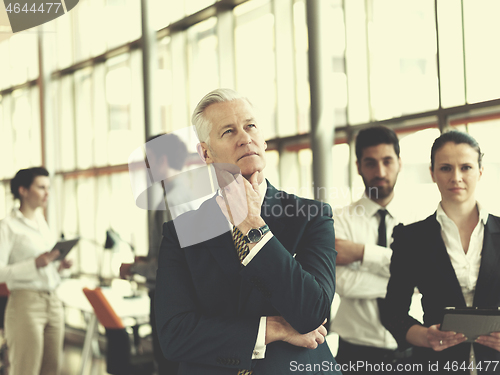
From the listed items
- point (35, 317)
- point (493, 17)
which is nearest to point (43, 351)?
point (35, 317)

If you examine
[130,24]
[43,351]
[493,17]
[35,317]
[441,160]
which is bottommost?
[43,351]

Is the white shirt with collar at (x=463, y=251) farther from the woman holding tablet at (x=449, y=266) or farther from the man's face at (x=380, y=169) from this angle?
the man's face at (x=380, y=169)

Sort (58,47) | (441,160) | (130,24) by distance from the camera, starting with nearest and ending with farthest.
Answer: (441,160) < (130,24) < (58,47)

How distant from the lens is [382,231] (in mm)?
2658

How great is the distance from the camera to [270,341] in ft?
4.39

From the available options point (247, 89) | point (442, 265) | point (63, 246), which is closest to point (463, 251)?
point (442, 265)

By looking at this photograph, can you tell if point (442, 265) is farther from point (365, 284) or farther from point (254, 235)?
point (254, 235)

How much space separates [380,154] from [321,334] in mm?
1443

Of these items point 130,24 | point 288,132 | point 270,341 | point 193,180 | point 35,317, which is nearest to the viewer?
point 270,341

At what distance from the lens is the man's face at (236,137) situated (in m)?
1.41

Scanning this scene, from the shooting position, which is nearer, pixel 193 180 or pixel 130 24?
pixel 193 180

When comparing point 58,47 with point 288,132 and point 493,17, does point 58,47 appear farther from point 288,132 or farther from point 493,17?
point 493,17

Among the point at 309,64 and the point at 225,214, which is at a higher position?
the point at 309,64

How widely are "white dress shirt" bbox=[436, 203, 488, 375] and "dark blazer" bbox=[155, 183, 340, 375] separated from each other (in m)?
0.73
